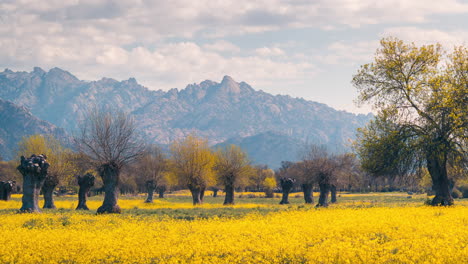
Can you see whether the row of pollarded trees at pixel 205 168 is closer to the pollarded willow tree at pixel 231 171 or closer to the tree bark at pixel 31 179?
the pollarded willow tree at pixel 231 171

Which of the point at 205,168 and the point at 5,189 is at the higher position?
the point at 205,168

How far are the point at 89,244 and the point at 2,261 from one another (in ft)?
12.1

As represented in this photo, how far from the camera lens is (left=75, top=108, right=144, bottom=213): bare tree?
43469mm

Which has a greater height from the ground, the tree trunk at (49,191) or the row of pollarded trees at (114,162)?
the row of pollarded trees at (114,162)

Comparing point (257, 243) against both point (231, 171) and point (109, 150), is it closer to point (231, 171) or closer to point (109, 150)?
point (109, 150)

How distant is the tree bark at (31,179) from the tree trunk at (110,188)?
19.0 ft

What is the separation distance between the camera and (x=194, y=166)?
232 ft

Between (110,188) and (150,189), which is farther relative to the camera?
(150,189)

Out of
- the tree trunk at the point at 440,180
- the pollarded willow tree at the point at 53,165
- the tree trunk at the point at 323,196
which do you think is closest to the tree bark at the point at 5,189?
the pollarded willow tree at the point at 53,165

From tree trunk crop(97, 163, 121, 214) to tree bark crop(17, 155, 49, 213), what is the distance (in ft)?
19.0

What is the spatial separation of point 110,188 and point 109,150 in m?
3.88

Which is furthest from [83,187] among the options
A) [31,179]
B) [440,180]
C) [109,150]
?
[440,180]

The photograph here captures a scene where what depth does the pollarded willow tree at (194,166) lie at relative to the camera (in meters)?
70.1

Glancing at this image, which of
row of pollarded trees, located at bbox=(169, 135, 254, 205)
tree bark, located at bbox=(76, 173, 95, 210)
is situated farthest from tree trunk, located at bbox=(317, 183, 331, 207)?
tree bark, located at bbox=(76, 173, 95, 210)
